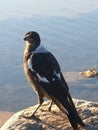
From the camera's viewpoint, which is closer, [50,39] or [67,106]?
[67,106]

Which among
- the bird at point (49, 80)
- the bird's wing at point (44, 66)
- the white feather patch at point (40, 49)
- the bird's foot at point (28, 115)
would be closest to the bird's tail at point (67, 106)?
the bird at point (49, 80)

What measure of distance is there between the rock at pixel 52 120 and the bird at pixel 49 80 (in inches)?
6.1

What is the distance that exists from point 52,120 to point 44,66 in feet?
2.67

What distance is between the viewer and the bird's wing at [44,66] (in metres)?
8.77

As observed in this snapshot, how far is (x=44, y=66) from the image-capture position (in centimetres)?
888

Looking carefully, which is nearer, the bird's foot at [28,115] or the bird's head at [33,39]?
the bird's foot at [28,115]

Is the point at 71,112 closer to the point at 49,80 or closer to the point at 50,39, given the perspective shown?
the point at 49,80

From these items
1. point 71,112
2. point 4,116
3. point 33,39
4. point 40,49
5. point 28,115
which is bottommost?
point 4,116

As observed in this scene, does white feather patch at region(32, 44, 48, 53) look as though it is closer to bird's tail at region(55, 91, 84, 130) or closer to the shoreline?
bird's tail at region(55, 91, 84, 130)

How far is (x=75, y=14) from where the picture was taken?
41.1 metres

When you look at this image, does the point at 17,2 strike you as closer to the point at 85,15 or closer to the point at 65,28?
the point at 85,15

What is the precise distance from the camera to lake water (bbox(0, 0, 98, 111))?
920 inches

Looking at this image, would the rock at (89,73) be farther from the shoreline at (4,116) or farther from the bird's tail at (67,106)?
the bird's tail at (67,106)

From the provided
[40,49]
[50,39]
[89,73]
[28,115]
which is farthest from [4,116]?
[50,39]
